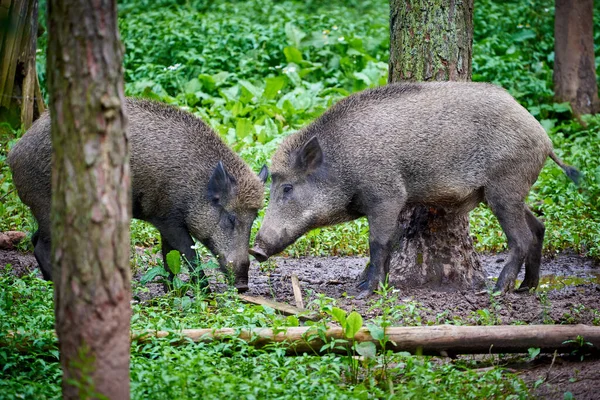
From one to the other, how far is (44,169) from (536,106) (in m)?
7.98

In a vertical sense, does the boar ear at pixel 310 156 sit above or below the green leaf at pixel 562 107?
above

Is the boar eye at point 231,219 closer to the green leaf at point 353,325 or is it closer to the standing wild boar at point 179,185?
the standing wild boar at point 179,185

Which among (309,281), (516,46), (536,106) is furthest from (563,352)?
(516,46)

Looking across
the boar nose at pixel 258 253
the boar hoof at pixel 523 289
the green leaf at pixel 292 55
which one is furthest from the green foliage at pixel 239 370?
the green leaf at pixel 292 55

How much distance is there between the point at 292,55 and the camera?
39.8 ft

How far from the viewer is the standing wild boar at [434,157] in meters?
6.43

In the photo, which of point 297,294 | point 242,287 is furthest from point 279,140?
point 297,294

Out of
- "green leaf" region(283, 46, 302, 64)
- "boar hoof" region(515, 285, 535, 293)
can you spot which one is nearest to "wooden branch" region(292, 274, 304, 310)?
"boar hoof" region(515, 285, 535, 293)

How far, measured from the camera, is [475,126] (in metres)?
6.45

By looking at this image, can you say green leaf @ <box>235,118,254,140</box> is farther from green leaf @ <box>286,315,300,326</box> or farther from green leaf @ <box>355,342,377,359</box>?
green leaf @ <box>355,342,377,359</box>

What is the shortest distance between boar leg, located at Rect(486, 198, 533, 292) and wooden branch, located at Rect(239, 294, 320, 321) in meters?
1.89

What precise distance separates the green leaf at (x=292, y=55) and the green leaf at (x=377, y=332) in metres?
8.18

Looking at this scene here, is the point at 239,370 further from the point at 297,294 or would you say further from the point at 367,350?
the point at 297,294

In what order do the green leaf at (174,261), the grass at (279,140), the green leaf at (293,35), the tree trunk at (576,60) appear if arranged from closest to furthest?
the grass at (279,140)
the green leaf at (174,261)
the tree trunk at (576,60)
the green leaf at (293,35)
